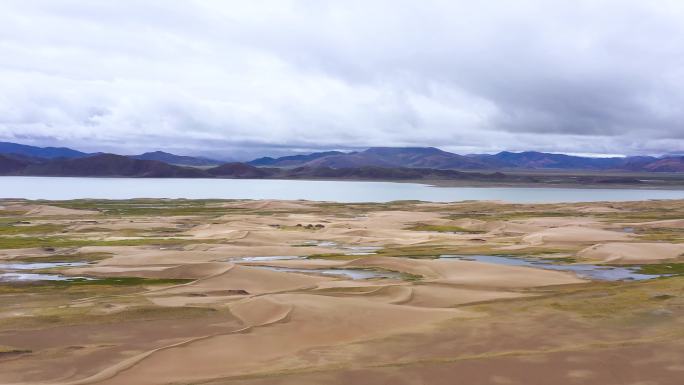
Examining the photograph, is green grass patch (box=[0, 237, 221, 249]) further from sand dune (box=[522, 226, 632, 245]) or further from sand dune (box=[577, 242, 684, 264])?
sand dune (box=[577, 242, 684, 264])

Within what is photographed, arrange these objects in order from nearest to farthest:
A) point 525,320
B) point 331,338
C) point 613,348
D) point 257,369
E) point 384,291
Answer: point 257,369 < point 613,348 < point 331,338 < point 525,320 < point 384,291

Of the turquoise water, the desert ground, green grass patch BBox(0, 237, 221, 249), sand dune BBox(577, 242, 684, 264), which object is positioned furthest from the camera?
green grass patch BBox(0, 237, 221, 249)

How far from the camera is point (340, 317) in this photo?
2047 cm

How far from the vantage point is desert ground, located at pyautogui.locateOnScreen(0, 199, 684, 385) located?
1495 cm

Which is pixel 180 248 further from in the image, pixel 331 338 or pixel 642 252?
pixel 642 252

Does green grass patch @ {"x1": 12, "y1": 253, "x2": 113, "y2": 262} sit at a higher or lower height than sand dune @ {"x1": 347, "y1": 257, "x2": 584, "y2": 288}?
lower

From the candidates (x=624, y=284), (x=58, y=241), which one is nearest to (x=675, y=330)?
(x=624, y=284)

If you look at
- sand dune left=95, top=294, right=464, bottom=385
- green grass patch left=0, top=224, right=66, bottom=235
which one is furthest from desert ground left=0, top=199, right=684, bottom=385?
green grass patch left=0, top=224, right=66, bottom=235

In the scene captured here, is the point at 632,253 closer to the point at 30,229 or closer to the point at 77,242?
the point at 77,242

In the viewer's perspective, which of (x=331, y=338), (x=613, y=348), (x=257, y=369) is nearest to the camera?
(x=257, y=369)

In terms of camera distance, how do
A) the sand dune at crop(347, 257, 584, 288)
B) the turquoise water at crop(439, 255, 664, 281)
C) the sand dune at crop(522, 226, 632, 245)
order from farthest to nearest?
1. the sand dune at crop(522, 226, 632, 245)
2. the turquoise water at crop(439, 255, 664, 281)
3. the sand dune at crop(347, 257, 584, 288)

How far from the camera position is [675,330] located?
18656 millimetres

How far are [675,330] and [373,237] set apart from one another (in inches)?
1529

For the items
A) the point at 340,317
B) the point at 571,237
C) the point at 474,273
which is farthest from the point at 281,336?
the point at 571,237
